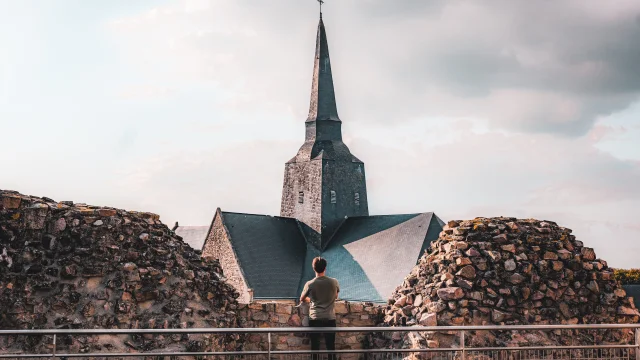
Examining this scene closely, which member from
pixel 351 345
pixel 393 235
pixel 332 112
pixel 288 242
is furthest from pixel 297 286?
pixel 351 345

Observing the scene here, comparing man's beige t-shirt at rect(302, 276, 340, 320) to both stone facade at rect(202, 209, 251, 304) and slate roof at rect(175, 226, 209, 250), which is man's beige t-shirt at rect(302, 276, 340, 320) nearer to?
stone facade at rect(202, 209, 251, 304)

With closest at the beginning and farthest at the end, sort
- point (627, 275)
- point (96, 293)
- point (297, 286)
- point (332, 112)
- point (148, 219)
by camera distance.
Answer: point (96, 293)
point (148, 219)
point (627, 275)
point (297, 286)
point (332, 112)

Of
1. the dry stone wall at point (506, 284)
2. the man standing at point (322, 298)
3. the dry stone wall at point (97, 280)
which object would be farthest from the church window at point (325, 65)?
the man standing at point (322, 298)

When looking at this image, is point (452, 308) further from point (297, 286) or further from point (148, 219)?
point (297, 286)

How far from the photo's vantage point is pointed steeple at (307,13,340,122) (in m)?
54.8

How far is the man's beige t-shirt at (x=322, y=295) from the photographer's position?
11242 mm

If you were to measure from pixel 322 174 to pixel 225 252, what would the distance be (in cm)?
840

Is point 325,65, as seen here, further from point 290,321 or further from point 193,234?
point 290,321

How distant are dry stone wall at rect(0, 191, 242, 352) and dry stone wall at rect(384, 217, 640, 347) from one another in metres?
3.30

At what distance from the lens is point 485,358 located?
40.6 feet

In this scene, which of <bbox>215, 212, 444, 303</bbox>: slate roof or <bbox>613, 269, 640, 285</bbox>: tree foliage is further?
<bbox>613, 269, 640, 285</bbox>: tree foliage

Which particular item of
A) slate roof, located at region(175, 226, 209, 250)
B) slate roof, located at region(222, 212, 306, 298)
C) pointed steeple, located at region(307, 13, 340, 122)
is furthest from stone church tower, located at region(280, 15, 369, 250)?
slate roof, located at region(175, 226, 209, 250)

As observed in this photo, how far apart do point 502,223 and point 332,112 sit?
41.9 meters

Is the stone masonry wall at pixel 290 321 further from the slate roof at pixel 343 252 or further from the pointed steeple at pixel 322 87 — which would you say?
the pointed steeple at pixel 322 87
